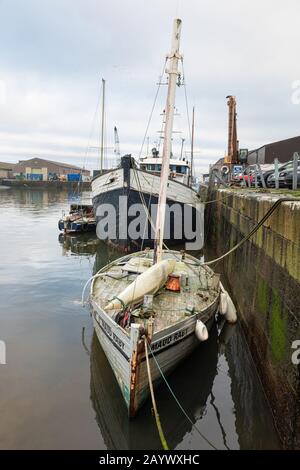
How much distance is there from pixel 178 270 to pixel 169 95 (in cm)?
483

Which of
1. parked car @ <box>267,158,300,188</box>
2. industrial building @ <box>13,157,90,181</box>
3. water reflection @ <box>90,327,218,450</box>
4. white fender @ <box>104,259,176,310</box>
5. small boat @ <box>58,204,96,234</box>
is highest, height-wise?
industrial building @ <box>13,157,90,181</box>

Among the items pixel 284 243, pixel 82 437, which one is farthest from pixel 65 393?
pixel 284 243

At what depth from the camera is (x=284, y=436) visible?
5.33m

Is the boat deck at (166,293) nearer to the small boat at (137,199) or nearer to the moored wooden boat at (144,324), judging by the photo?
the moored wooden boat at (144,324)

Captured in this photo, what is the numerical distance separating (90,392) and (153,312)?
207 centimetres

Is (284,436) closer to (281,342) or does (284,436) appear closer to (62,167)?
(281,342)

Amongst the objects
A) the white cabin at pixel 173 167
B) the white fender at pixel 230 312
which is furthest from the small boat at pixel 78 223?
the white fender at pixel 230 312

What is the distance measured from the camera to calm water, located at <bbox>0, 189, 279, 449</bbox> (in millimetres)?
5734

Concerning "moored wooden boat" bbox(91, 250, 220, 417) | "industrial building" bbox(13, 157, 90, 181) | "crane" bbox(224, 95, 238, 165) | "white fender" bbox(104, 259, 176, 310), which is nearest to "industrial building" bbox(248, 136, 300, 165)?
"crane" bbox(224, 95, 238, 165)

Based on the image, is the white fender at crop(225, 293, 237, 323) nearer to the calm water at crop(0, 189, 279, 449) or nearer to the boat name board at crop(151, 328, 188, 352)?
the calm water at crop(0, 189, 279, 449)

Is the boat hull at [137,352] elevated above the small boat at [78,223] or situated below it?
below

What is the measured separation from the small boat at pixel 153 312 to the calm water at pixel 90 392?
0.58 m

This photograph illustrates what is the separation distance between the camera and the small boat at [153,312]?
5.73m

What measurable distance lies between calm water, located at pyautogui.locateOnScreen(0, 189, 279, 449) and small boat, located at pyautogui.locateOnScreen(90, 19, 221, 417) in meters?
0.58
